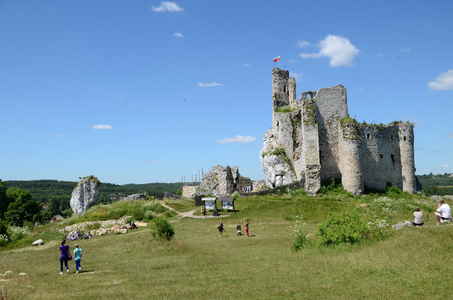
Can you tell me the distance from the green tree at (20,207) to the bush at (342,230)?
5707 cm

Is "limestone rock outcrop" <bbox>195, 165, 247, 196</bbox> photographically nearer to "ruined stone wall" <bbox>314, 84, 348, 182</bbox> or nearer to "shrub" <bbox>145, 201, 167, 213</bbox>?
"shrub" <bbox>145, 201, 167, 213</bbox>

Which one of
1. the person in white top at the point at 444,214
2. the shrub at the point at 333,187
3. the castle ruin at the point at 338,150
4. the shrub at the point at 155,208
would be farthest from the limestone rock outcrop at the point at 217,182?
the person in white top at the point at 444,214

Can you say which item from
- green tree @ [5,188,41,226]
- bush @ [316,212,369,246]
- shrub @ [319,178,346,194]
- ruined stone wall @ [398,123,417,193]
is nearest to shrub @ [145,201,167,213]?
shrub @ [319,178,346,194]

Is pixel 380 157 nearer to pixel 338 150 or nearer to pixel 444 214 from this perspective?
pixel 338 150

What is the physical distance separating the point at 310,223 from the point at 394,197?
48.1 ft

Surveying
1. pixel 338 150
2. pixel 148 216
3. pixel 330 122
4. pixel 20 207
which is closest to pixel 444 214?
pixel 338 150

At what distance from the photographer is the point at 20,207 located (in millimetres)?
60969

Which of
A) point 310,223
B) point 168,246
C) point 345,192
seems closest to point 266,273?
point 168,246

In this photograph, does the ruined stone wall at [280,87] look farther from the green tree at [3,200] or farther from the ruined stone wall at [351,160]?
the green tree at [3,200]

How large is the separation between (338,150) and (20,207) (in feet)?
171

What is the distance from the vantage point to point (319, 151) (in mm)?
40406

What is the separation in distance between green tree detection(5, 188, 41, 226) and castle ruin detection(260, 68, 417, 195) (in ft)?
143

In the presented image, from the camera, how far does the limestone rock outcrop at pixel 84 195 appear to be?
50031 millimetres

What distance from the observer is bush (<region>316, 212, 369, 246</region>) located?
1531cm
